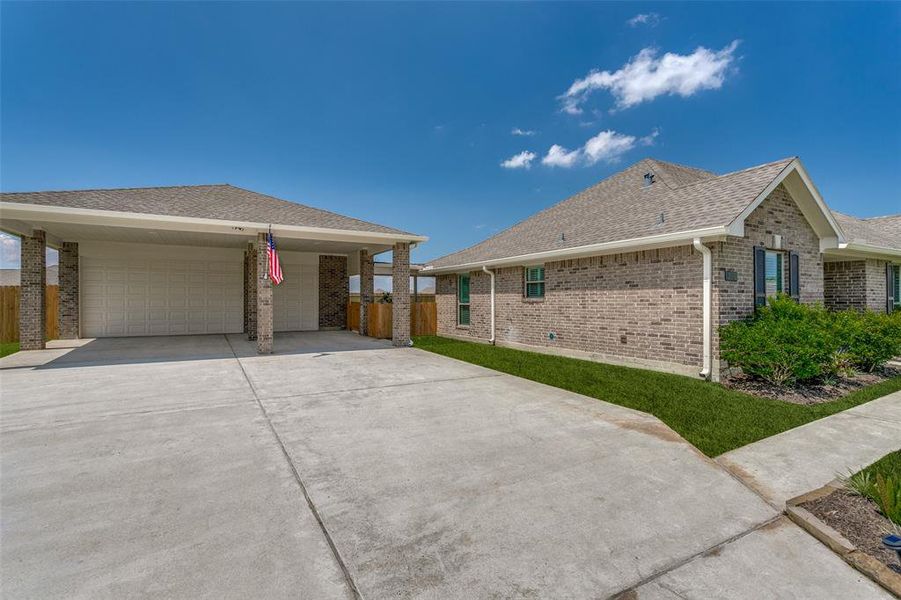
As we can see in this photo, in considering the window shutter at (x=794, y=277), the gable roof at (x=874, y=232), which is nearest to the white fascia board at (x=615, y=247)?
the window shutter at (x=794, y=277)

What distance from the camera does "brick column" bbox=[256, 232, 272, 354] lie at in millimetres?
10734

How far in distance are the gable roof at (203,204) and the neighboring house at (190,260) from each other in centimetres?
4

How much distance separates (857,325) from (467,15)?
39.5 ft

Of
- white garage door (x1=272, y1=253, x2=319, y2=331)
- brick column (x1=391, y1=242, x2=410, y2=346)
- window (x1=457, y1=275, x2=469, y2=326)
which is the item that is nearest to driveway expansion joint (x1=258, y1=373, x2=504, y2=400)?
brick column (x1=391, y1=242, x2=410, y2=346)

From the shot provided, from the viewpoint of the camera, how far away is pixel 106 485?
3.47 meters

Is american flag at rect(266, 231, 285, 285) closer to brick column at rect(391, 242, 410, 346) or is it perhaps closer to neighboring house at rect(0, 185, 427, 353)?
neighboring house at rect(0, 185, 427, 353)

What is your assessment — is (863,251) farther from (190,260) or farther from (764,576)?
(190,260)

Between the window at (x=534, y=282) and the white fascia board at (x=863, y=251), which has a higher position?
the white fascia board at (x=863, y=251)

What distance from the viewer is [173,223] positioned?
32.6ft

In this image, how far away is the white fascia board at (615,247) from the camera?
7.63 metres

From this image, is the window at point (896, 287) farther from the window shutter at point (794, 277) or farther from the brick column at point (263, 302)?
the brick column at point (263, 302)

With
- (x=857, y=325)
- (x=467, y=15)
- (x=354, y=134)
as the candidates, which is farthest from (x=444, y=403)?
(x=354, y=134)

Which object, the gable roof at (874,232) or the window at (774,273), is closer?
the window at (774,273)

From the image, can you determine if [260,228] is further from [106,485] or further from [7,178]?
[106,485]
